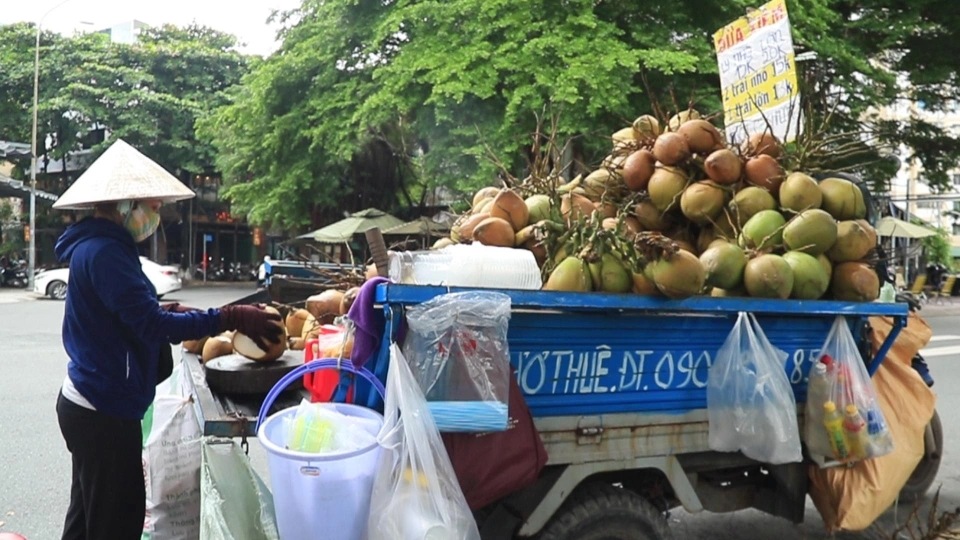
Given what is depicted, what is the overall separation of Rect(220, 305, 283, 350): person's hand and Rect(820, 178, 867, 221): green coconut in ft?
7.67

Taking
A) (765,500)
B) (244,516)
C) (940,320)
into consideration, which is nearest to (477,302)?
(244,516)

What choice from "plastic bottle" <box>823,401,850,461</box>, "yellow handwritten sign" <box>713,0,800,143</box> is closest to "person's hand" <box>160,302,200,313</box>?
"plastic bottle" <box>823,401,850,461</box>

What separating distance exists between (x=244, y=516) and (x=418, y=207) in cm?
1780

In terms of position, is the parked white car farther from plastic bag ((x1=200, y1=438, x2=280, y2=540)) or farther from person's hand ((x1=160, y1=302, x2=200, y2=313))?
plastic bag ((x1=200, y1=438, x2=280, y2=540))

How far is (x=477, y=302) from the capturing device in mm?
2295

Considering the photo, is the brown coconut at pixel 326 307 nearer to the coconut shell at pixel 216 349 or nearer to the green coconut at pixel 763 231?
the coconut shell at pixel 216 349

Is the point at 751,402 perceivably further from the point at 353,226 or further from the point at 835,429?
the point at 353,226

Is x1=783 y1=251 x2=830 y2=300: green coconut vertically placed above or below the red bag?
above

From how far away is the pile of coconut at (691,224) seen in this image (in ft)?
9.17

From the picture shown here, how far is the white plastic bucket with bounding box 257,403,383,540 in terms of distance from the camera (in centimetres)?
208

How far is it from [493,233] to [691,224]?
102 cm

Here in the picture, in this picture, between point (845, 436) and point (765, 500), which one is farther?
point (765, 500)

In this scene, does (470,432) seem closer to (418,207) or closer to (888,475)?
(888,475)

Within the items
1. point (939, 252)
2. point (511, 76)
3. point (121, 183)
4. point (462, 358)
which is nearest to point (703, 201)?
point (462, 358)
